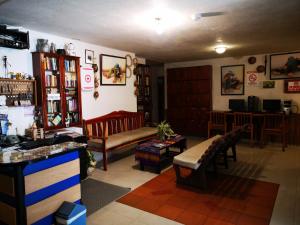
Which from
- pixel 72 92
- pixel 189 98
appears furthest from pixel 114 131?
pixel 189 98

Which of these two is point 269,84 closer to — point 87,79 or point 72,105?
point 87,79

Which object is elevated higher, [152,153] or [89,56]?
[89,56]

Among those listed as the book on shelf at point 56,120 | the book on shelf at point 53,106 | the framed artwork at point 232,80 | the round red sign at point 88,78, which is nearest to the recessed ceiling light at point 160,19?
the round red sign at point 88,78

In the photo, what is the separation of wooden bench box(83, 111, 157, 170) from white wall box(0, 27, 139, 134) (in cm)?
17

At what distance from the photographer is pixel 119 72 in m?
5.31

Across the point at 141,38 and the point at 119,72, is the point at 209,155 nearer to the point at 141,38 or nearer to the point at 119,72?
the point at 141,38

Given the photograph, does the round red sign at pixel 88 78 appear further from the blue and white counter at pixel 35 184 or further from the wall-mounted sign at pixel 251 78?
the wall-mounted sign at pixel 251 78

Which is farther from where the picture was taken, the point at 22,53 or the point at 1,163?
the point at 22,53

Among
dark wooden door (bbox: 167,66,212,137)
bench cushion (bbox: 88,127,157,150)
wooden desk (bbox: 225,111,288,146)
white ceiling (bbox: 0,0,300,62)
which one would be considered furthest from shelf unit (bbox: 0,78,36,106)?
dark wooden door (bbox: 167,66,212,137)

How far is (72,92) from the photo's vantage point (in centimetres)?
402

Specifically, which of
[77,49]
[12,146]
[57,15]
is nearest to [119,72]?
[77,49]

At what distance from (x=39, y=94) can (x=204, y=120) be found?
477 centimetres

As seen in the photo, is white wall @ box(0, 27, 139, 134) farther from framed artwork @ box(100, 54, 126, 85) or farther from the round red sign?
the round red sign

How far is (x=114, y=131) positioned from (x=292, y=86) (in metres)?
4.54
